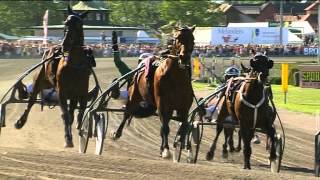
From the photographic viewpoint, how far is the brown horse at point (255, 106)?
11023 mm

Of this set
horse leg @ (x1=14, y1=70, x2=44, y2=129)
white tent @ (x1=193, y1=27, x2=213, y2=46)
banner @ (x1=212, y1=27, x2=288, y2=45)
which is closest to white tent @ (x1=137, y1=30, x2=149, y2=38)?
white tent @ (x1=193, y1=27, x2=213, y2=46)

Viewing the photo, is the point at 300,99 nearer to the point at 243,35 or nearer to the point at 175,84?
the point at 175,84

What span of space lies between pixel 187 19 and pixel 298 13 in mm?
63253

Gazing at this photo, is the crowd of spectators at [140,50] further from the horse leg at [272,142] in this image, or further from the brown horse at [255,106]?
the horse leg at [272,142]

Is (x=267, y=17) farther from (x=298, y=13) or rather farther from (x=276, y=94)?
(x=276, y=94)

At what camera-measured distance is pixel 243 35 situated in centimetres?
6047

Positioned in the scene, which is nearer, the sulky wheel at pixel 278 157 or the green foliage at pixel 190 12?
the sulky wheel at pixel 278 157

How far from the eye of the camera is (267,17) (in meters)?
132

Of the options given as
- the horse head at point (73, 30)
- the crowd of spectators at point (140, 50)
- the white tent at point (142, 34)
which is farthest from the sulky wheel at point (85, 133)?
the white tent at point (142, 34)

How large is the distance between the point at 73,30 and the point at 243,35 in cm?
4941

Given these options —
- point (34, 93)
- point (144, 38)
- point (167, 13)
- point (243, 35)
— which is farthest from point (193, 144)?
point (167, 13)

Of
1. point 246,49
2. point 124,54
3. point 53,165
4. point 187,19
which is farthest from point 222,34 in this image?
point 53,165

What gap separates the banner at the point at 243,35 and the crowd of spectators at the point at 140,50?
0.94 m

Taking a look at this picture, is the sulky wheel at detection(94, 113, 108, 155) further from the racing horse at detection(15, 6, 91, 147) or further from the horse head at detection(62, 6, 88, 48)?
the horse head at detection(62, 6, 88, 48)
